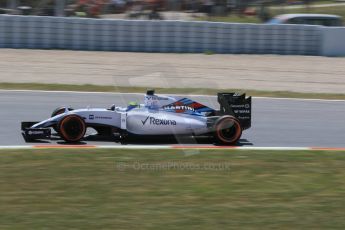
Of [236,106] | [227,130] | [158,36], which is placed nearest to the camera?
[227,130]

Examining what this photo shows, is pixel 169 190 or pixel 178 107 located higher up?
pixel 178 107

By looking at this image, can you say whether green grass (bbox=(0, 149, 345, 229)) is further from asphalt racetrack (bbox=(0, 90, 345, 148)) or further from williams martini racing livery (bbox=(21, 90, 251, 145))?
asphalt racetrack (bbox=(0, 90, 345, 148))

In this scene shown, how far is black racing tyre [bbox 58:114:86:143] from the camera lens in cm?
923

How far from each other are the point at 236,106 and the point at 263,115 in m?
2.62

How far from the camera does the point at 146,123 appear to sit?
9414 mm

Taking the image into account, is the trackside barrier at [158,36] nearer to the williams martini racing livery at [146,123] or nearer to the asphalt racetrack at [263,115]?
the asphalt racetrack at [263,115]

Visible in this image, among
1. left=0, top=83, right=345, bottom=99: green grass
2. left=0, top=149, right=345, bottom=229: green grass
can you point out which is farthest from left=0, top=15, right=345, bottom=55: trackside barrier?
left=0, top=149, right=345, bottom=229: green grass

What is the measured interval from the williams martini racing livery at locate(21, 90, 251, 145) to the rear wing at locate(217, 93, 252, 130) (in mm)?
113

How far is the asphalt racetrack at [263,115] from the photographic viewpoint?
1020 cm

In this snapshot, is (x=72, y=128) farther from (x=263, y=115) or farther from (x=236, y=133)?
(x=263, y=115)

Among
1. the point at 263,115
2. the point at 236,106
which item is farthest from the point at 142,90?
the point at 236,106

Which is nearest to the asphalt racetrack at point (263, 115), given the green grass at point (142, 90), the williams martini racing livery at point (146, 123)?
the williams martini racing livery at point (146, 123)

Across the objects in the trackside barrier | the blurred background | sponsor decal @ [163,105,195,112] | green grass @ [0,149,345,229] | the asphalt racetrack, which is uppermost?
the blurred background

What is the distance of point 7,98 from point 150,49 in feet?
23.9
